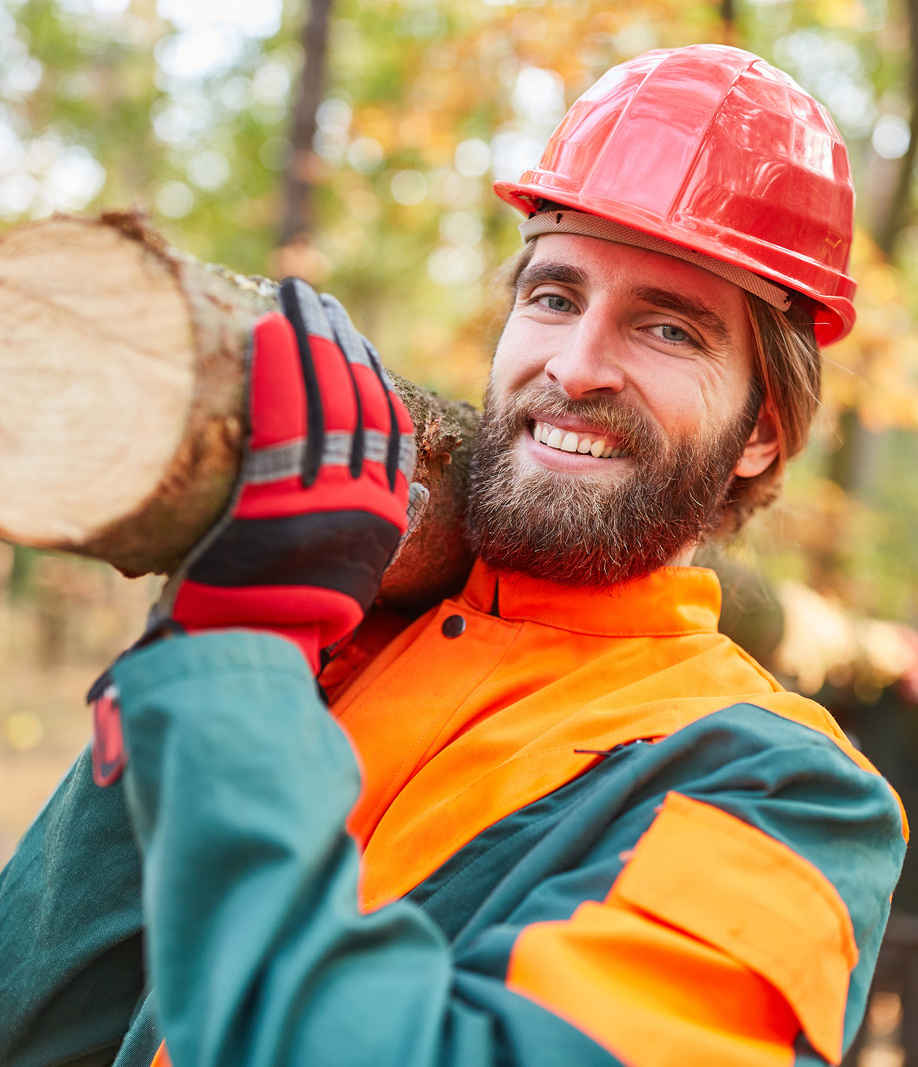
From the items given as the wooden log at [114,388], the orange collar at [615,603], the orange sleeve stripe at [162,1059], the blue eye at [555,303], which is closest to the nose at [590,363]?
the blue eye at [555,303]

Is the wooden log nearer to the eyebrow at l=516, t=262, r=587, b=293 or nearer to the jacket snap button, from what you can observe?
the jacket snap button

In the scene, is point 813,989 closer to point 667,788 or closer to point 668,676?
point 667,788

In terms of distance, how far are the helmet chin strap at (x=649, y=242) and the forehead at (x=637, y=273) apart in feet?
0.05

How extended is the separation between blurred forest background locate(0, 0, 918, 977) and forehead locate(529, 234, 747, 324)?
2.70ft

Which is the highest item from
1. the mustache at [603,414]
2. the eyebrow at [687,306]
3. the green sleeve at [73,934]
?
the eyebrow at [687,306]

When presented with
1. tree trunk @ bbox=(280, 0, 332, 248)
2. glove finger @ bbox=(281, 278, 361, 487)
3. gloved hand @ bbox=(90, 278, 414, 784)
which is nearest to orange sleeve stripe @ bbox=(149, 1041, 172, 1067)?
gloved hand @ bbox=(90, 278, 414, 784)

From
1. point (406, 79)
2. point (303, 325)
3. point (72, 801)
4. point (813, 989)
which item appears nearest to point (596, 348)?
point (303, 325)

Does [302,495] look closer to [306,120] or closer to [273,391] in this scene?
[273,391]

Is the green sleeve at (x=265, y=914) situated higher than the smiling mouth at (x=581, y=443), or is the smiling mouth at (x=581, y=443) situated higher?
the smiling mouth at (x=581, y=443)

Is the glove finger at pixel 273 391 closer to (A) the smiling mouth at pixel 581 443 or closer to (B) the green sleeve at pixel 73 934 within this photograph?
(A) the smiling mouth at pixel 581 443

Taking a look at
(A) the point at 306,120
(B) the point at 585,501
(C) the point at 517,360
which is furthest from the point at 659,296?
(A) the point at 306,120

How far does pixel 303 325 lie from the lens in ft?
3.68

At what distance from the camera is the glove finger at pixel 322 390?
1080mm

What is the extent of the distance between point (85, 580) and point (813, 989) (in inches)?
415
